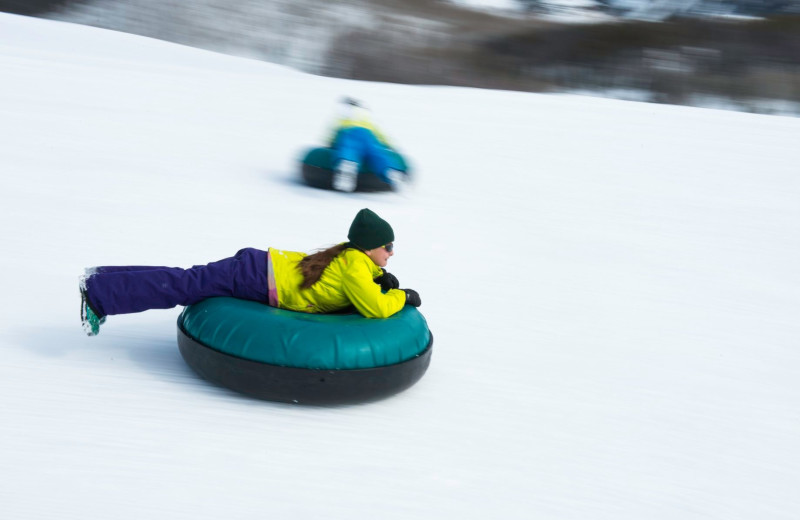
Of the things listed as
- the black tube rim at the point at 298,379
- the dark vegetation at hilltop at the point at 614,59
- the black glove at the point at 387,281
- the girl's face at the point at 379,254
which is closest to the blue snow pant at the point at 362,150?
the black glove at the point at 387,281

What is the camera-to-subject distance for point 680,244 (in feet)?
22.0

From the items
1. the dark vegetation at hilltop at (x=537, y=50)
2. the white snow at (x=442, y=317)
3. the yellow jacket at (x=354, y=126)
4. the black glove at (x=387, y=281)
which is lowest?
the white snow at (x=442, y=317)

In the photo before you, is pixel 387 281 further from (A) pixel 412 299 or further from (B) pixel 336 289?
(B) pixel 336 289

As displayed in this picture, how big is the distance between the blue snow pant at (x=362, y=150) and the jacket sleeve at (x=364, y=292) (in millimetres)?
3653

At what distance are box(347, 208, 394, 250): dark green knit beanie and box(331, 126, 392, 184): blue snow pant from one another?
360 cm

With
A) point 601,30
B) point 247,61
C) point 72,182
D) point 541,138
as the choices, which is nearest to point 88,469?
point 72,182

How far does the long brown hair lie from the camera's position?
329 centimetres

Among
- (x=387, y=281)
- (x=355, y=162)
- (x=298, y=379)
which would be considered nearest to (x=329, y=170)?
(x=355, y=162)

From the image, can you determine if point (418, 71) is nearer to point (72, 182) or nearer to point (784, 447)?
point (72, 182)

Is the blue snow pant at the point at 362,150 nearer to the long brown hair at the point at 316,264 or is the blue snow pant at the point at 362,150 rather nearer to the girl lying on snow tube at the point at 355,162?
the girl lying on snow tube at the point at 355,162

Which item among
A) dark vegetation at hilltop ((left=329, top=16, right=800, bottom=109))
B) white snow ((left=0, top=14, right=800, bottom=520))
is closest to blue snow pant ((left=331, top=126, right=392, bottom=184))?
white snow ((left=0, top=14, right=800, bottom=520))

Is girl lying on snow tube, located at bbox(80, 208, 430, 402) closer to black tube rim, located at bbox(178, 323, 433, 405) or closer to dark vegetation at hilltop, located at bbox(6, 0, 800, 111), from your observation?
black tube rim, located at bbox(178, 323, 433, 405)

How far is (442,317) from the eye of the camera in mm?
4699

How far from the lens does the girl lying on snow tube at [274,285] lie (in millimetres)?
3201
